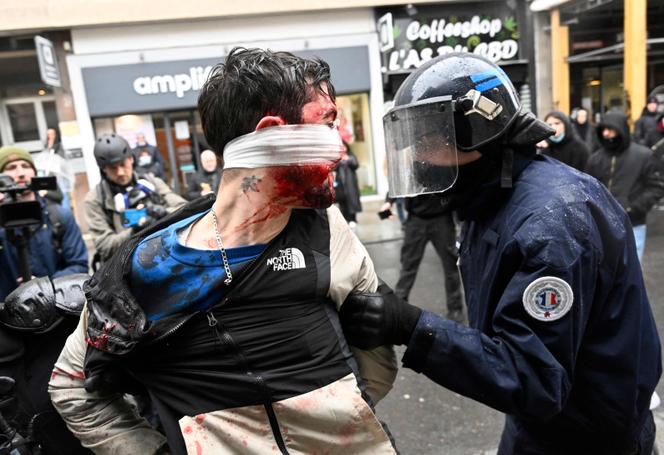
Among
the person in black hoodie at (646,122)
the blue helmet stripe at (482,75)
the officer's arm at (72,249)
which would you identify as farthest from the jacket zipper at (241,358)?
the person in black hoodie at (646,122)

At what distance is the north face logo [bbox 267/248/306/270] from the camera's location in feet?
4.31

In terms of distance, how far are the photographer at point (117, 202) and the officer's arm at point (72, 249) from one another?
0.64ft

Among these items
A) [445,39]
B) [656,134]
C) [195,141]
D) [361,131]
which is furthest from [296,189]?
[445,39]

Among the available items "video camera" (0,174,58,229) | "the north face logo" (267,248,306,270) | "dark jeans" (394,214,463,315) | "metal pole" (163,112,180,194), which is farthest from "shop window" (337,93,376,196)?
"the north face logo" (267,248,306,270)

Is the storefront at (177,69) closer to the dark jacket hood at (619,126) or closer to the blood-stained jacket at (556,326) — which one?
the dark jacket hood at (619,126)

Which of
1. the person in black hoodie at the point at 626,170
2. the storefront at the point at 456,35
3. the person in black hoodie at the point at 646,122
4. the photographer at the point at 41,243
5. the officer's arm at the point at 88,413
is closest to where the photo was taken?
the officer's arm at the point at 88,413

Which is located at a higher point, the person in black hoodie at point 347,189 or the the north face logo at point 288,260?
the the north face logo at point 288,260

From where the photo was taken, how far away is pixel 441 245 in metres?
4.90

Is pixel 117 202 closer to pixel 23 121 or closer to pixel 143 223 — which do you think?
pixel 143 223

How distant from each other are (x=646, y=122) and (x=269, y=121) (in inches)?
380

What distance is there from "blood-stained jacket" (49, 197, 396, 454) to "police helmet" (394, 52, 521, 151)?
1.82 feet

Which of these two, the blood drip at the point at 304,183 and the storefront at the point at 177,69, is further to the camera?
the storefront at the point at 177,69

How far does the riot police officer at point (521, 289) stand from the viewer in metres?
1.30

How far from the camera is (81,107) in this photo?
33.3 feet
